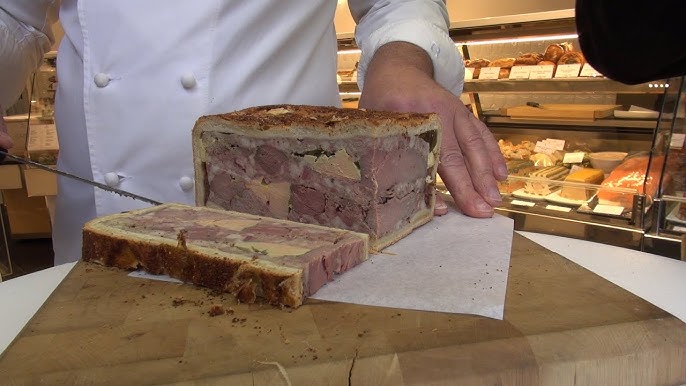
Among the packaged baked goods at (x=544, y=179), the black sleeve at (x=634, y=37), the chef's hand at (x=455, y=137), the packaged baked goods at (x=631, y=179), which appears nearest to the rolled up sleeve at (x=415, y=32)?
the chef's hand at (x=455, y=137)

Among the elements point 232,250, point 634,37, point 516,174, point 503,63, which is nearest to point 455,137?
point 232,250

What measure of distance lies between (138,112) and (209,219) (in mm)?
667

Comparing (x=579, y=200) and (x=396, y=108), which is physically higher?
(x=396, y=108)

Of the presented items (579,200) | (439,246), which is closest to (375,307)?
(439,246)

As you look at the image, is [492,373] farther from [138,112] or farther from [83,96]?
[83,96]

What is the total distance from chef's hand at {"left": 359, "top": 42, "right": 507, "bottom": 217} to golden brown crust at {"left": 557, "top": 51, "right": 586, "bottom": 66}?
2623 mm

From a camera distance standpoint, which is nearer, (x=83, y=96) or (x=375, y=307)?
(x=375, y=307)

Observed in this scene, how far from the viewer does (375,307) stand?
1.71 meters

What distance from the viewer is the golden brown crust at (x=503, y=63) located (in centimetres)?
536

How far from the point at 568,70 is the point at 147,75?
3.73 metres

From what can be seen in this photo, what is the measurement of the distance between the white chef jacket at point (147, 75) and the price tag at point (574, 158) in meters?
3.05

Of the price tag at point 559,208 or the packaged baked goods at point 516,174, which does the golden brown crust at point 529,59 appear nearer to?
the packaged baked goods at point 516,174

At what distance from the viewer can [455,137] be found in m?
2.76

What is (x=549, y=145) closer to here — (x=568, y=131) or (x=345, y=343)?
(x=568, y=131)
